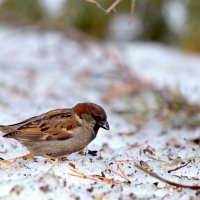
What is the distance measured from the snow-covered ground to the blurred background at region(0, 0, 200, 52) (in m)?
0.34

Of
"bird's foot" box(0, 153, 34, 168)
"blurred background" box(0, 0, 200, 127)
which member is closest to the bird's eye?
"bird's foot" box(0, 153, 34, 168)

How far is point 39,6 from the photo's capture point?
10.1 metres

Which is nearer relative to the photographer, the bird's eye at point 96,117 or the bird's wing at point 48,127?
the bird's wing at point 48,127

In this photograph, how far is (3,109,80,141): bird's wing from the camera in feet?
14.1

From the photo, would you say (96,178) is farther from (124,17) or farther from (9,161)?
(124,17)

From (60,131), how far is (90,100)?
2.98 meters

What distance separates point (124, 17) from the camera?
11.3 metres

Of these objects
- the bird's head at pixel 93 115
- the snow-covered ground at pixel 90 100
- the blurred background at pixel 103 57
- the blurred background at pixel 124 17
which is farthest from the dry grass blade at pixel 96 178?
the blurred background at pixel 124 17

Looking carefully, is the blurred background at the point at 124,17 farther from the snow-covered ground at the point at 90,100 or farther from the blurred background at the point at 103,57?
the snow-covered ground at the point at 90,100

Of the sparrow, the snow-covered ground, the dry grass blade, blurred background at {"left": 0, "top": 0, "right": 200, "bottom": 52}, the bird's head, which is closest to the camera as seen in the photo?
the snow-covered ground

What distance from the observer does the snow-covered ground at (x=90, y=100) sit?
3506mm

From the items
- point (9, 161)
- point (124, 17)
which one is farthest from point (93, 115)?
point (124, 17)

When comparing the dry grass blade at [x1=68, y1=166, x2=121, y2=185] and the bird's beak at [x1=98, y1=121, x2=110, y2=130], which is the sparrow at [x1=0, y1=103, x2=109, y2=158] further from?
the dry grass blade at [x1=68, y1=166, x2=121, y2=185]

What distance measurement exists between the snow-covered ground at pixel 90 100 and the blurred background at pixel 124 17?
0.34m
